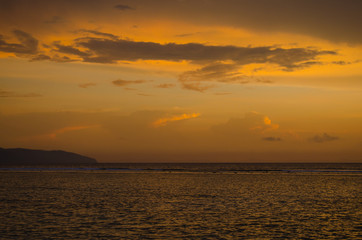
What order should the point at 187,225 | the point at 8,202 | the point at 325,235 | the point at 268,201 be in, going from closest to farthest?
the point at 325,235 → the point at 187,225 → the point at 8,202 → the point at 268,201

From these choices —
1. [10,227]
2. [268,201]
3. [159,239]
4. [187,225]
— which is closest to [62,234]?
[10,227]

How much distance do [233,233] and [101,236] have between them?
10415 mm

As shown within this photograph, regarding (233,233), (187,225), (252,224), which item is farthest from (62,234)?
(252,224)

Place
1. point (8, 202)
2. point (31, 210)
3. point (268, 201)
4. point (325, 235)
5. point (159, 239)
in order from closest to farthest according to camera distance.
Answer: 1. point (159, 239)
2. point (325, 235)
3. point (31, 210)
4. point (8, 202)
5. point (268, 201)

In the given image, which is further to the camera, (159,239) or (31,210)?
(31,210)

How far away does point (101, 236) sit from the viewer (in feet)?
93.7

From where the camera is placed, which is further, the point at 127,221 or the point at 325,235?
the point at 127,221

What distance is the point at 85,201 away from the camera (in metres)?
51.1

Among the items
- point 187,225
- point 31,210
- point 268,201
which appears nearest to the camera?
point 187,225

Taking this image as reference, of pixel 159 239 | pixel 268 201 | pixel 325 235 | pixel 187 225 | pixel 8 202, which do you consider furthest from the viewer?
pixel 268 201

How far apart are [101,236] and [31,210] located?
16537 mm

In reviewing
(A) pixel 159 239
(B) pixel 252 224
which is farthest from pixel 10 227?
(B) pixel 252 224

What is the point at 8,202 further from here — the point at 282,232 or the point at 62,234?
the point at 282,232

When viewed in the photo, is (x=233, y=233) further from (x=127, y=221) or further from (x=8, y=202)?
(x=8, y=202)
